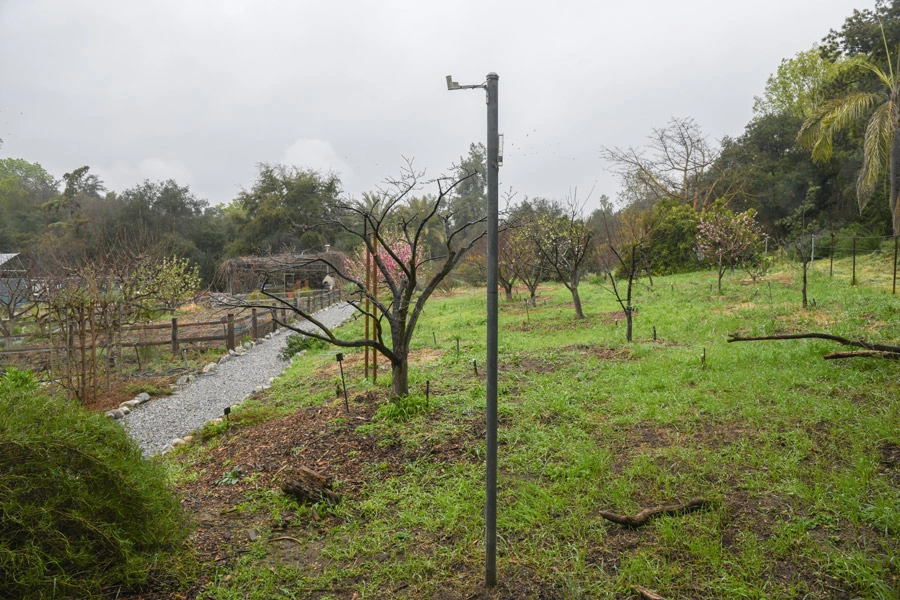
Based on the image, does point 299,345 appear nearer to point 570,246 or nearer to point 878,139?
point 570,246

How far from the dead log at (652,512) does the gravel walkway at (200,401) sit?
13.2ft

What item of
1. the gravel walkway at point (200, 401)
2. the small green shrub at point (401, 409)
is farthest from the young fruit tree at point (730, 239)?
the gravel walkway at point (200, 401)

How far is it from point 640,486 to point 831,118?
9.94m

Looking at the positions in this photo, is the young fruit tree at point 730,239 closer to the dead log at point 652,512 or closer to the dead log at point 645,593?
the dead log at point 652,512

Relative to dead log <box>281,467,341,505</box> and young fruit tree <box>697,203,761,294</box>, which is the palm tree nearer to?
young fruit tree <box>697,203,761,294</box>

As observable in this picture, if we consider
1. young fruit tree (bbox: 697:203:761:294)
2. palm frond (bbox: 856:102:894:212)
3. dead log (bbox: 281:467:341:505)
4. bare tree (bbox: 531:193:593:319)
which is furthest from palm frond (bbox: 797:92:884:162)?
dead log (bbox: 281:467:341:505)

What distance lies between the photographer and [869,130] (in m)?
8.26

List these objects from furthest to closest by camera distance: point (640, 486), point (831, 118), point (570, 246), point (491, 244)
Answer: point (570, 246), point (831, 118), point (640, 486), point (491, 244)

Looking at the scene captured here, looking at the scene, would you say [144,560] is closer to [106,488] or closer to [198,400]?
[106,488]

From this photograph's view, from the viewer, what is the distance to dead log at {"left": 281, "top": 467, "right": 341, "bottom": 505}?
3250 millimetres

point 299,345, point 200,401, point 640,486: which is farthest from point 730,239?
point 200,401

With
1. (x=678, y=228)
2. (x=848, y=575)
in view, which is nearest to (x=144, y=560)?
(x=848, y=575)

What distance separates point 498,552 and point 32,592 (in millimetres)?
1948

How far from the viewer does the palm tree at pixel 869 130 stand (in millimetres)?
8109
